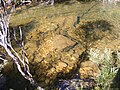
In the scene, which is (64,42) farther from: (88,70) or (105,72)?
(105,72)

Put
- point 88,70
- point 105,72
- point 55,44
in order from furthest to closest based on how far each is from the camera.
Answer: point 55,44 → point 88,70 → point 105,72

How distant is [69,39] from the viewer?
7.38m

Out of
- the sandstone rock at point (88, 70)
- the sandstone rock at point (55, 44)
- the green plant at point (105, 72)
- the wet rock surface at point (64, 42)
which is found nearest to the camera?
the green plant at point (105, 72)

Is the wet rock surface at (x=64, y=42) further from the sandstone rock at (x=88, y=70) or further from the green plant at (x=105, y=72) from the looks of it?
the green plant at (x=105, y=72)

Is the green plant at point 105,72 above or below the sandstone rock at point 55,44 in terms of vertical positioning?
above

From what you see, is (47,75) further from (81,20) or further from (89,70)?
(81,20)

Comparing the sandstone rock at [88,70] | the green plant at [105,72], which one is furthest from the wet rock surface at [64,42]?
the green plant at [105,72]

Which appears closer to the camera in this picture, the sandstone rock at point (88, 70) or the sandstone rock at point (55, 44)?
the sandstone rock at point (88, 70)

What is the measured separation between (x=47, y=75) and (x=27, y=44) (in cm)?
141

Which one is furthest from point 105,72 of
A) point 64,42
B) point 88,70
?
point 64,42

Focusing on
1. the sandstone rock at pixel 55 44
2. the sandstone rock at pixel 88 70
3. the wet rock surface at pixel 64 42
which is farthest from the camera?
the sandstone rock at pixel 55 44

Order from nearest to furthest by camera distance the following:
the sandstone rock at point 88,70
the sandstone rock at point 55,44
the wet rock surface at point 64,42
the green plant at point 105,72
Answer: the green plant at point 105,72 → the sandstone rock at point 88,70 → the wet rock surface at point 64,42 → the sandstone rock at point 55,44

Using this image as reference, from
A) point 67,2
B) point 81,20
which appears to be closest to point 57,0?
point 67,2

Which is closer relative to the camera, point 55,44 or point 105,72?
point 105,72
